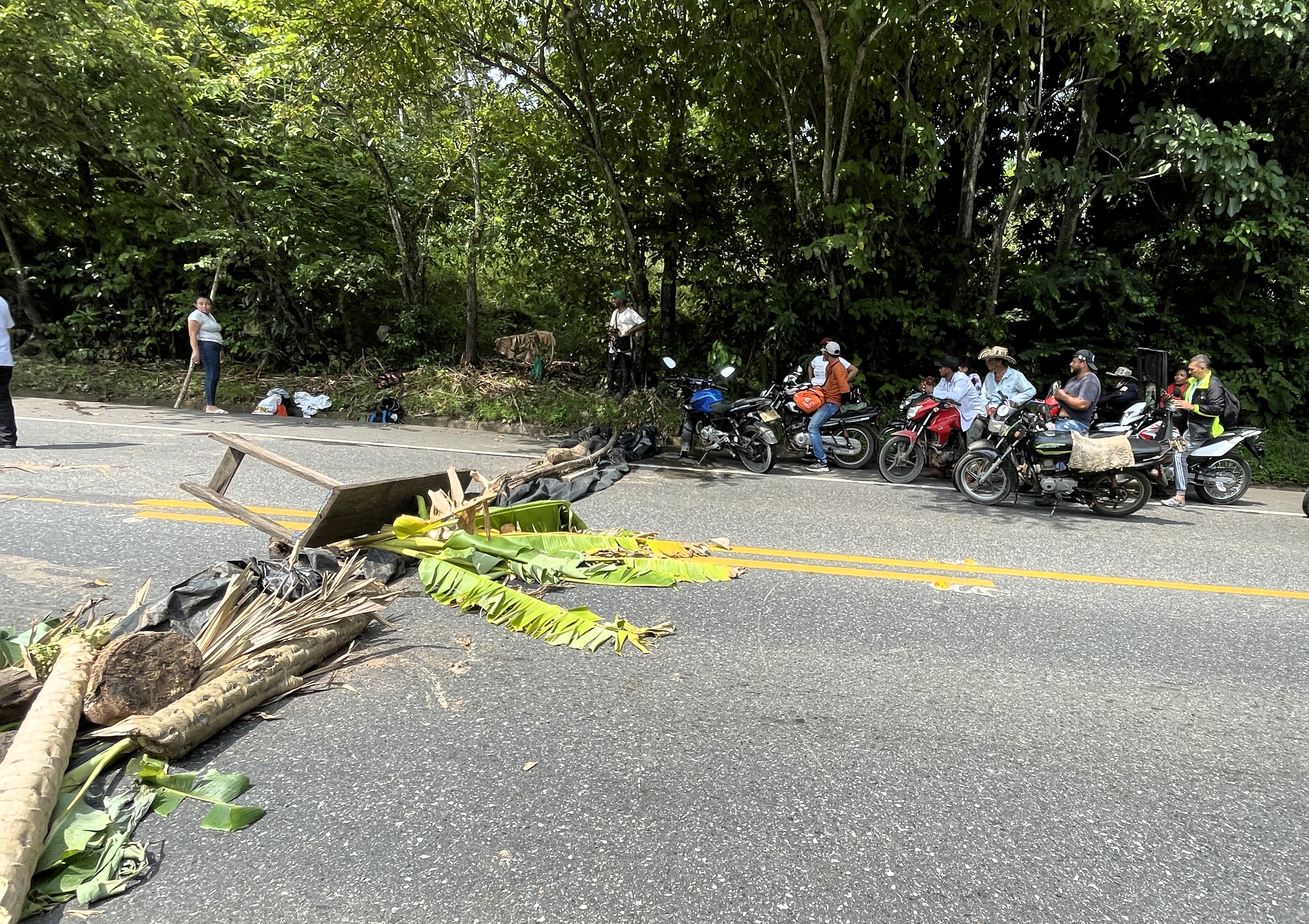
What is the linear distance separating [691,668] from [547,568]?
1.36m

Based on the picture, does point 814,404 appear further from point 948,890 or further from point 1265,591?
point 948,890

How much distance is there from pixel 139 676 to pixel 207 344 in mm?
10556

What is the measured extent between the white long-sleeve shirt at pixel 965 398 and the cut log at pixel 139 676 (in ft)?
27.8

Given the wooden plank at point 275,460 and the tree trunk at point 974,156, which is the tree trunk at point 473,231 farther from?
the wooden plank at point 275,460

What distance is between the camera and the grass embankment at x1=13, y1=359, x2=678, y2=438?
11.7m

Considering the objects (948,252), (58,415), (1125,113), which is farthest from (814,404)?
(58,415)

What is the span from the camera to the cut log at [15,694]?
2.82 m

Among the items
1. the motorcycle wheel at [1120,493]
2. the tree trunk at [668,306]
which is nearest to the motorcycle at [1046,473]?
the motorcycle wheel at [1120,493]

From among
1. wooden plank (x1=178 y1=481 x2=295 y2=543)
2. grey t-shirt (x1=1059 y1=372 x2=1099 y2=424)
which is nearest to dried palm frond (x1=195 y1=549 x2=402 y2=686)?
wooden plank (x1=178 y1=481 x2=295 y2=543)

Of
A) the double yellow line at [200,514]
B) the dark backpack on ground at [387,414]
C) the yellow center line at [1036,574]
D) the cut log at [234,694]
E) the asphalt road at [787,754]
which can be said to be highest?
the dark backpack on ground at [387,414]

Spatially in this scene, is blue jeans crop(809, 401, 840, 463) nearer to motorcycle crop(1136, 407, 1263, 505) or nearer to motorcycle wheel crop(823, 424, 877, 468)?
motorcycle wheel crop(823, 424, 877, 468)

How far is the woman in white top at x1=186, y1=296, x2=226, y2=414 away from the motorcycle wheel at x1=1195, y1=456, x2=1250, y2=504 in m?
13.9

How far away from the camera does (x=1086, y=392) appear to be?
852 centimetres

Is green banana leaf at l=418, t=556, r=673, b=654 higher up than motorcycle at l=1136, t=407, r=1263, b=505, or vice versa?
motorcycle at l=1136, t=407, r=1263, b=505
